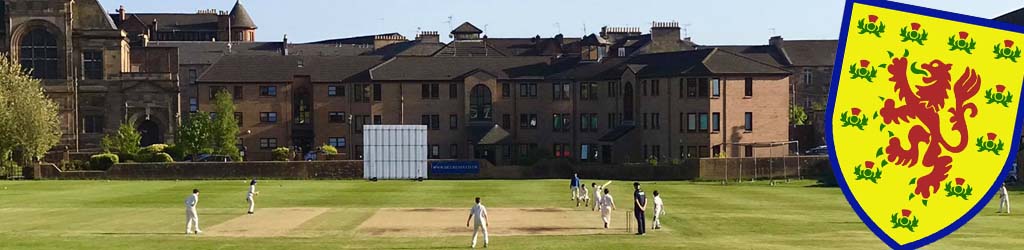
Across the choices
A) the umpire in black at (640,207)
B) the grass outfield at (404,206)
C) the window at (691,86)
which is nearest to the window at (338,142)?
the grass outfield at (404,206)

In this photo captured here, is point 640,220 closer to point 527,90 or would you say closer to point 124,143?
point 124,143

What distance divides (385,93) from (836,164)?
10205 cm

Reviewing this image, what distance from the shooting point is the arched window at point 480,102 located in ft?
390

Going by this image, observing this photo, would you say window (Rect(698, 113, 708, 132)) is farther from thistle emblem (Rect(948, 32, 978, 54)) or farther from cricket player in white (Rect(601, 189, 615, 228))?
thistle emblem (Rect(948, 32, 978, 54))

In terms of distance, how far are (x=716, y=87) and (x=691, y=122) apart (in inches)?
117

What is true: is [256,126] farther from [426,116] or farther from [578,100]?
[578,100]

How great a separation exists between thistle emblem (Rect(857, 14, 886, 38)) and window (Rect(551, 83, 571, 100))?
10115 cm

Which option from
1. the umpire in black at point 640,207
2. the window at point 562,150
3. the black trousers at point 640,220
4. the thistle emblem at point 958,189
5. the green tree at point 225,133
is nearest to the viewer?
the thistle emblem at point 958,189

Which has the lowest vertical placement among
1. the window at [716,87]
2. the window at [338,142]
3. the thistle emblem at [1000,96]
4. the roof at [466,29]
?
the window at [338,142]

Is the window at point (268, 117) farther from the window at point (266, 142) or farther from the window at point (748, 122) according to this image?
the window at point (748, 122)

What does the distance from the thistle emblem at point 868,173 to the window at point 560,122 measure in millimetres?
100581

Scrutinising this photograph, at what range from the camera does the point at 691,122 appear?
103125mm

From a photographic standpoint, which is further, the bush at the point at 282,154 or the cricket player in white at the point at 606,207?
→ the bush at the point at 282,154

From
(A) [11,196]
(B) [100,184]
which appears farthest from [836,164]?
(B) [100,184]
